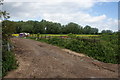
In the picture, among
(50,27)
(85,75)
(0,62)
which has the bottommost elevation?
(85,75)

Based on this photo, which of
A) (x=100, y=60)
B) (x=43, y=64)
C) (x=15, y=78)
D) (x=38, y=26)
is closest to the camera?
(x=15, y=78)

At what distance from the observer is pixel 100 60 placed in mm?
8016

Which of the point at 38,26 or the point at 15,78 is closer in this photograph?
the point at 15,78

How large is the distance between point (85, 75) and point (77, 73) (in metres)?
0.32

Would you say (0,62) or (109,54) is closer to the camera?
(0,62)

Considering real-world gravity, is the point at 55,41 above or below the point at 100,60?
above

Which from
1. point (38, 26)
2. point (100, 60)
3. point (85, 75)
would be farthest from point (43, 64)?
point (38, 26)

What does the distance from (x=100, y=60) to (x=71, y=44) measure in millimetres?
3160

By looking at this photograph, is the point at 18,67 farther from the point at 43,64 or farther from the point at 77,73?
the point at 77,73

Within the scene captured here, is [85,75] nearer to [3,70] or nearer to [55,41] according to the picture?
[3,70]

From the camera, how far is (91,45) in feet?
32.8

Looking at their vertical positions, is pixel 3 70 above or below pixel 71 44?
below

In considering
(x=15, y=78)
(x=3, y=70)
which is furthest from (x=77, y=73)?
(x=3, y=70)

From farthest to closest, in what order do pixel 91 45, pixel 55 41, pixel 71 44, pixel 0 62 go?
pixel 55 41, pixel 71 44, pixel 91 45, pixel 0 62
